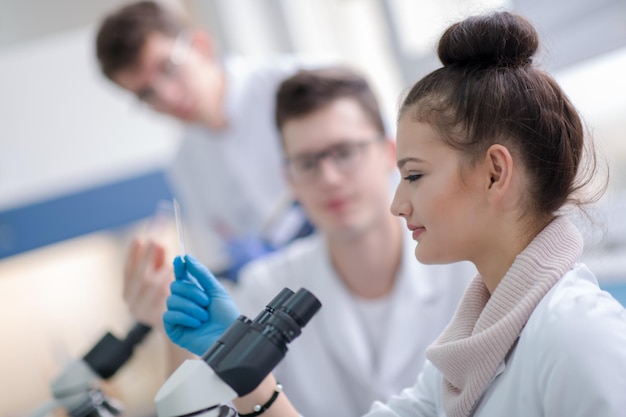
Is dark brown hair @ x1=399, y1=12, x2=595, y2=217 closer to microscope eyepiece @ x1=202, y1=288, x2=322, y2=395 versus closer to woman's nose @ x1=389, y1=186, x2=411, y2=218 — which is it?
woman's nose @ x1=389, y1=186, x2=411, y2=218

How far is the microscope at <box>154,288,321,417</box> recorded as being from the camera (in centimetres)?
74

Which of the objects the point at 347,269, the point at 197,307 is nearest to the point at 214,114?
the point at 347,269

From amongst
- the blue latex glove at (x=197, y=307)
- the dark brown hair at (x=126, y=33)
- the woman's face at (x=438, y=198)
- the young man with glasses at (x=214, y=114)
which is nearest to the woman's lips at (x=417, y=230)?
the woman's face at (x=438, y=198)

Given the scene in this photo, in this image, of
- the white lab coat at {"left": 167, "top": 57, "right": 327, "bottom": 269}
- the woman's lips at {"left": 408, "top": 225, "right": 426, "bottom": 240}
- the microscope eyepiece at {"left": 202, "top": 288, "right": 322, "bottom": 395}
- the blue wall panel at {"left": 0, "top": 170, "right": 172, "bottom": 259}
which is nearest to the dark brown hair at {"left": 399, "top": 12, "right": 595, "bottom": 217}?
the woman's lips at {"left": 408, "top": 225, "right": 426, "bottom": 240}

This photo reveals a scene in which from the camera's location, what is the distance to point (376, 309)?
148cm

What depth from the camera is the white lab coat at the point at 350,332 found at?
1.36m

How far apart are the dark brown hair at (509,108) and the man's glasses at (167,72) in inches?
59.3

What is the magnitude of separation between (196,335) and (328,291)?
0.59m

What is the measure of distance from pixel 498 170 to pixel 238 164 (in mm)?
1745

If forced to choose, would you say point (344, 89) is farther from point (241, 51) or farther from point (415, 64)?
point (241, 51)

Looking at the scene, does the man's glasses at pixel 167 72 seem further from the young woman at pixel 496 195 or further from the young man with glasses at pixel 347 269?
the young woman at pixel 496 195

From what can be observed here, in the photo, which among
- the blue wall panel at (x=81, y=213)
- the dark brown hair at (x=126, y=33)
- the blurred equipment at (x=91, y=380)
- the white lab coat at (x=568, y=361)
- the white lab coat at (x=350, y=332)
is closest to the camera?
the white lab coat at (x=568, y=361)

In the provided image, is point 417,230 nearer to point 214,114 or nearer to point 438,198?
point 438,198

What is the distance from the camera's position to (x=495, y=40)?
861mm
